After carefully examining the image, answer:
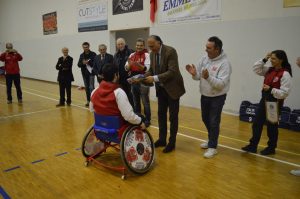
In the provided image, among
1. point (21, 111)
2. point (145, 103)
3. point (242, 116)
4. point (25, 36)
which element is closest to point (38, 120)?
point (21, 111)

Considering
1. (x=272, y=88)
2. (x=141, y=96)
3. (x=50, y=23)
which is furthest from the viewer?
(x=50, y=23)

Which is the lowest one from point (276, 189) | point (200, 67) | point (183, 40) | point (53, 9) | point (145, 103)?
point (276, 189)

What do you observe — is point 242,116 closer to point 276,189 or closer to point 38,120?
point 276,189

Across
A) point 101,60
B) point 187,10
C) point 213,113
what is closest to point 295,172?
point 213,113

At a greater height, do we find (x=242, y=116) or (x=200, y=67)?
(x=200, y=67)

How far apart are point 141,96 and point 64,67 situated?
8.39ft

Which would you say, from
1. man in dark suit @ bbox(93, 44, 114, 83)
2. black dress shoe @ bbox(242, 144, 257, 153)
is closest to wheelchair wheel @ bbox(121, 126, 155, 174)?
black dress shoe @ bbox(242, 144, 257, 153)

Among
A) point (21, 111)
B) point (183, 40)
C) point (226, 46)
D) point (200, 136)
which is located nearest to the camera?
point (200, 136)

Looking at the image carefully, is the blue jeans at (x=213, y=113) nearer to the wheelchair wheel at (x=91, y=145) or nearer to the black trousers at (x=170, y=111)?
the black trousers at (x=170, y=111)

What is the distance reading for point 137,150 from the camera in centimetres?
289

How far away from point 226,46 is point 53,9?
325 inches

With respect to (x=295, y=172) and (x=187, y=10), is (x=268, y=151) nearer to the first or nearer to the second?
(x=295, y=172)

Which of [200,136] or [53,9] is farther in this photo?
[53,9]

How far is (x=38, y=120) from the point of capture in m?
5.39
